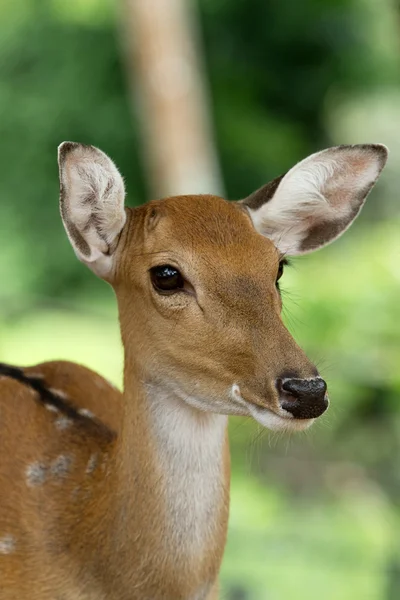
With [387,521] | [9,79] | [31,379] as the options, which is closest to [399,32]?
[9,79]

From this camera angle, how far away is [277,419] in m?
2.62

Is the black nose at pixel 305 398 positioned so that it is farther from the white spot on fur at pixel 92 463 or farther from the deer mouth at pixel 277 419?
the white spot on fur at pixel 92 463

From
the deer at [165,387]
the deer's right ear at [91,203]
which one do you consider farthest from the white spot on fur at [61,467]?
the deer's right ear at [91,203]

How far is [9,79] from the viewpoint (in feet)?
43.7

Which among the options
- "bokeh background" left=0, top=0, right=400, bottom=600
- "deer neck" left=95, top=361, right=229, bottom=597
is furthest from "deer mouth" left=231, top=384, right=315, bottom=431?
"bokeh background" left=0, top=0, right=400, bottom=600

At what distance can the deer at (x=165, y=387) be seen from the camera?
2799 mm

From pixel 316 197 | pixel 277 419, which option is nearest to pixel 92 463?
pixel 277 419

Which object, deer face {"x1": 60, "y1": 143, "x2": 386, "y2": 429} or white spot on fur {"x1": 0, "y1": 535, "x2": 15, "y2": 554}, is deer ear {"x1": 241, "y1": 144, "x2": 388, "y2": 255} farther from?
A: white spot on fur {"x1": 0, "y1": 535, "x2": 15, "y2": 554}

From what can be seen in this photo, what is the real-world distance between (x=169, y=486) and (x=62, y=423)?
47 centimetres

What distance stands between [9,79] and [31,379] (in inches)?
410

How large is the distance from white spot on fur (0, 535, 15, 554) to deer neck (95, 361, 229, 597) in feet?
0.93

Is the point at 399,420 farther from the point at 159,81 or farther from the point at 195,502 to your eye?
the point at 195,502

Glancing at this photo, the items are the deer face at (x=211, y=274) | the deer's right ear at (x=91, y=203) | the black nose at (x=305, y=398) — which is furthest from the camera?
the deer's right ear at (x=91, y=203)

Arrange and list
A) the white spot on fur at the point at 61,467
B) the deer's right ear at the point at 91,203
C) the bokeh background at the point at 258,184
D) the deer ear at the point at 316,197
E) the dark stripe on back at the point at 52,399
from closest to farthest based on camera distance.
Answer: the deer's right ear at the point at 91,203 < the deer ear at the point at 316,197 < the white spot on fur at the point at 61,467 < the dark stripe on back at the point at 52,399 < the bokeh background at the point at 258,184
